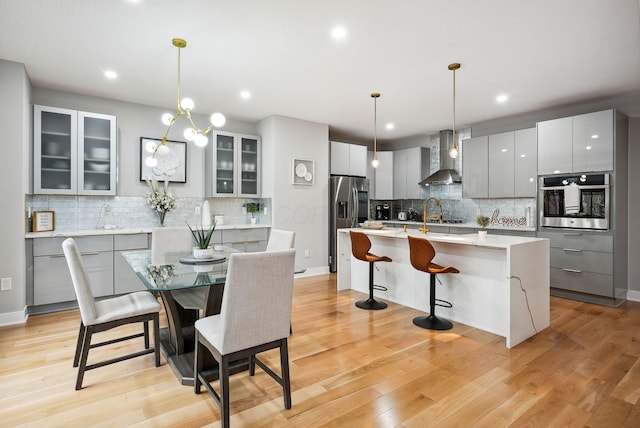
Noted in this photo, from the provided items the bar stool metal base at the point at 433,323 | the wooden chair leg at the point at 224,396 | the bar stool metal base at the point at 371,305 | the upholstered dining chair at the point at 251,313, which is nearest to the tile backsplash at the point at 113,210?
the bar stool metal base at the point at 371,305

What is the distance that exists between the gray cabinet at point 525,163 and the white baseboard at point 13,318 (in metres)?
6.46

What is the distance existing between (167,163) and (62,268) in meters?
1.88

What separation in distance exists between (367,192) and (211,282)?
15.3 ft

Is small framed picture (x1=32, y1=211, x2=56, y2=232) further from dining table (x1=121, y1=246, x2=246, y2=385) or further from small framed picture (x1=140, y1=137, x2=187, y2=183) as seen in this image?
dining table (x1=121, y1=246, x2=246, y2=385)

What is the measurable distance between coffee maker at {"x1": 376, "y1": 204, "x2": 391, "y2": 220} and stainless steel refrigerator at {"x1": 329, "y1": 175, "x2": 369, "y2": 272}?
1.21 meters

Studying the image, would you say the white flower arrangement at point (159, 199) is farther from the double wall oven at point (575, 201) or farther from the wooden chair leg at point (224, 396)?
the double wall oven at point (575, 201)

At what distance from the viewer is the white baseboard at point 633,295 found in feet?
14.3

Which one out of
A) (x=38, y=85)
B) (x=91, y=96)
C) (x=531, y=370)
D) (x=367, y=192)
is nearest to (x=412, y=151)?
(x=367, y=192)

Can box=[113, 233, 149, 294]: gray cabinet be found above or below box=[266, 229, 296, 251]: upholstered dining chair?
below

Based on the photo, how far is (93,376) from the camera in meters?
2.42

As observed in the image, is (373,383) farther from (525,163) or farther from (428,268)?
(525,163)

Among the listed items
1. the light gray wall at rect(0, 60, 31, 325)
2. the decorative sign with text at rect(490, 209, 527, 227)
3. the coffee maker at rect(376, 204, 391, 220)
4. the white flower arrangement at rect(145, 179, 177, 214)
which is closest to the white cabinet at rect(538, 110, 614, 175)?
the decorative sign with text at rect(490, 209, 527, 227)

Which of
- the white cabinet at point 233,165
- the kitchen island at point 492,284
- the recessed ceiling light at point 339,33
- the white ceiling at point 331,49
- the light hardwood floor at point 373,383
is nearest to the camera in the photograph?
the light hardwood floor at point 373,383

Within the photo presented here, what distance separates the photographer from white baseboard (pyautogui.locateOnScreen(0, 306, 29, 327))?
3430mm
